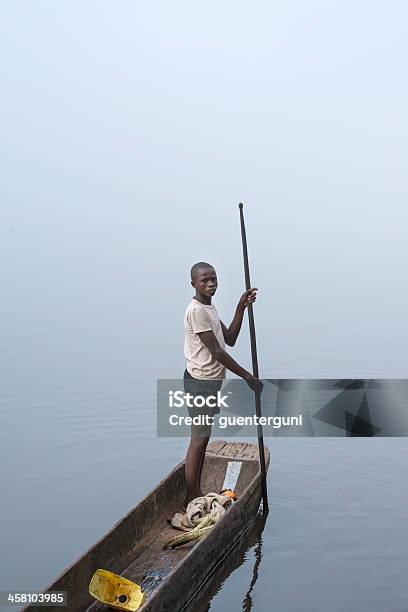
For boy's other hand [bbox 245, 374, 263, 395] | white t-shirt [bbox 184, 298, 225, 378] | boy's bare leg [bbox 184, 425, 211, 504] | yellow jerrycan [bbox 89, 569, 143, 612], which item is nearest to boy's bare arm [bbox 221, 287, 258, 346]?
white t-shirt [bbox 184, 298, 225, 378]

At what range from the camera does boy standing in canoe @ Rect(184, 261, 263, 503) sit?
4.61 m

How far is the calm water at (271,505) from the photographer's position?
14.8ft

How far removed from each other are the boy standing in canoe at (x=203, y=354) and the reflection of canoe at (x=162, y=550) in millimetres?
353

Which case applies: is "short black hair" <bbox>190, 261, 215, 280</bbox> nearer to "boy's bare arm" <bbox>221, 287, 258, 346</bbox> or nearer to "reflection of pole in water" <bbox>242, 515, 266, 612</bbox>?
"boy's bare arm" <bbox>221, 287, 258, 346</bbox>

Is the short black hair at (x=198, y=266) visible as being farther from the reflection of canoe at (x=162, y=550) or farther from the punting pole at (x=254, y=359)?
the reflection of canoe at (x=162, y=550)

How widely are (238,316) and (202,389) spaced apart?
590 millimetres

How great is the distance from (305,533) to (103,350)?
8697 mm

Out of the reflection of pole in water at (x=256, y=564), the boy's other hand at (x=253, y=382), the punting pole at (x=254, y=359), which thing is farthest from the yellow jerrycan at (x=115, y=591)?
the punting pole at (x=254, y=359)

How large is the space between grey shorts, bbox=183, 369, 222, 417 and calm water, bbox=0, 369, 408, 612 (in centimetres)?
96

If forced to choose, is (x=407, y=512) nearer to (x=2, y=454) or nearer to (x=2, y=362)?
(x=2, y=454)

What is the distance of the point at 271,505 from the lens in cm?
576

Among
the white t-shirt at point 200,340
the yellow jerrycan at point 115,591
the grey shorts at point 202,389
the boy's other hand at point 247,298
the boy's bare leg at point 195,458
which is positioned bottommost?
the yellow jerrycan at point 115,591

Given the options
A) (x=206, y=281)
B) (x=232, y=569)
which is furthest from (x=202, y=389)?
(x=232, y=569)

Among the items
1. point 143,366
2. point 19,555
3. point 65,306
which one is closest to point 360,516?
point 19,555
